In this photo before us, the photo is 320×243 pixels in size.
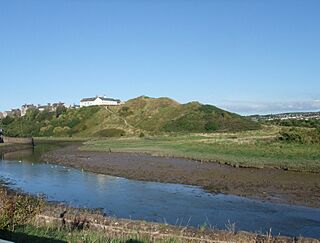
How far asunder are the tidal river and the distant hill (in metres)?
71.4

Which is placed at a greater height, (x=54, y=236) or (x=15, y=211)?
(x=15, y=211)

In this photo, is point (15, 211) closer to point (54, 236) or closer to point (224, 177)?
point (54, 236)

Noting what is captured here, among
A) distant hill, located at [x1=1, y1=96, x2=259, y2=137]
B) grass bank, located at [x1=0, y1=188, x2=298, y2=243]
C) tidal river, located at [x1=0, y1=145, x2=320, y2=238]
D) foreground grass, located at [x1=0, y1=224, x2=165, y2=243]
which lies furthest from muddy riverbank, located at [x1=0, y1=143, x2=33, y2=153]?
foreground grass, located at [x1=0, y1=224, x2=165, y2=243]

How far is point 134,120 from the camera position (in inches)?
4887

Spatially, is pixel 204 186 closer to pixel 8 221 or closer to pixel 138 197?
pixel 138 197

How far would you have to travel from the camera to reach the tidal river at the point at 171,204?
20.4m

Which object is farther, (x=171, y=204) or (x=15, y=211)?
(x=171, y=204)

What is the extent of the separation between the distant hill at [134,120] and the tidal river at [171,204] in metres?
71.4

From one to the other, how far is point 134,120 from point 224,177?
9084 centimetres

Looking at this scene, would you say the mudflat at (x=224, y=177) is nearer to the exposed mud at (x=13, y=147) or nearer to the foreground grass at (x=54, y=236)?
the foreground grass at (x=54, y=236)

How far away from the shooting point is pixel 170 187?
31.9 m

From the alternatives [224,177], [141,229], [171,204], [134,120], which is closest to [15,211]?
[141,229]

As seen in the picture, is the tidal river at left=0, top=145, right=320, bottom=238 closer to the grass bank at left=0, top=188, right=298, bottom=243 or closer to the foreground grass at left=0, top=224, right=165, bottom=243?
the grass bank at left=0, top=188, right=298, bottom=243

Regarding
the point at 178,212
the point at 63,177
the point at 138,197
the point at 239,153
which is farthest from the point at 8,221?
the point at 239,153
